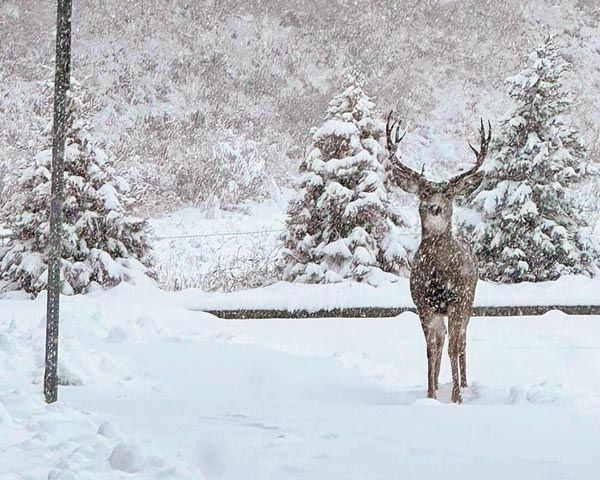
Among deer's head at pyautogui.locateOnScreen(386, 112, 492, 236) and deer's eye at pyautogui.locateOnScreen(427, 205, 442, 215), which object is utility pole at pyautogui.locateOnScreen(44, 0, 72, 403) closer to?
deer's head at pyautogui.locateOnScreen(386, 112, 492, 236)

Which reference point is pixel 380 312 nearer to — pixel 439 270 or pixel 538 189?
pixel 538 189

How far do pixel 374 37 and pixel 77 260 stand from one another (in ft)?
66.4

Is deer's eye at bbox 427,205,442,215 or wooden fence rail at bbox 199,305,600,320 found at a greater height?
deer's eye at bbox 427,205,442,215

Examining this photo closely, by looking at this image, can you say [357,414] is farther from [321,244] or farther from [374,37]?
[374,37]

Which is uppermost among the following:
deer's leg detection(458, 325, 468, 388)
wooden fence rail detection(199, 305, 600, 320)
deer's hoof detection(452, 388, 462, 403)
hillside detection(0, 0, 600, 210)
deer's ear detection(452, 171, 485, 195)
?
hillside detection(0, 0, 600, 210)

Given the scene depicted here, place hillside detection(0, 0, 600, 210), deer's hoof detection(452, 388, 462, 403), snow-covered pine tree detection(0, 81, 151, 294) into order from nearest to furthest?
deer's hoof detection(452, 388, 462, 403) < snow-covered pine tree detection(0, 81, 151, 294) < hillside detection(0, 0, 600, 210)

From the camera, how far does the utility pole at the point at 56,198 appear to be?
186 inches

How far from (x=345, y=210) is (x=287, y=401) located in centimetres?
653

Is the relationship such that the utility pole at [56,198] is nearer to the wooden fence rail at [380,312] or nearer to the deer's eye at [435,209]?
the deer's eye at [435,209]

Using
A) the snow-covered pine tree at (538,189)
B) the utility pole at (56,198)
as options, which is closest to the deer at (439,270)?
the utility pole at (56,198)

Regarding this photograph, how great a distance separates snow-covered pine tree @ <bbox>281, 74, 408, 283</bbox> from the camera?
11547 mm

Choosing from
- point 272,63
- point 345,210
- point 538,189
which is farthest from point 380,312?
point 272,63

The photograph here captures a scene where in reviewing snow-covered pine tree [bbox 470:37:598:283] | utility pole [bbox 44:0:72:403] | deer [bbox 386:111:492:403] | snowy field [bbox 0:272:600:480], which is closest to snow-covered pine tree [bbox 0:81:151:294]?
snowy field [bbox 0:272:600:480]

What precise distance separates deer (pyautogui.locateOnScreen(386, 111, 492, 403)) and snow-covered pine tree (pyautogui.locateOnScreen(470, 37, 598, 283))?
6.16 meters
